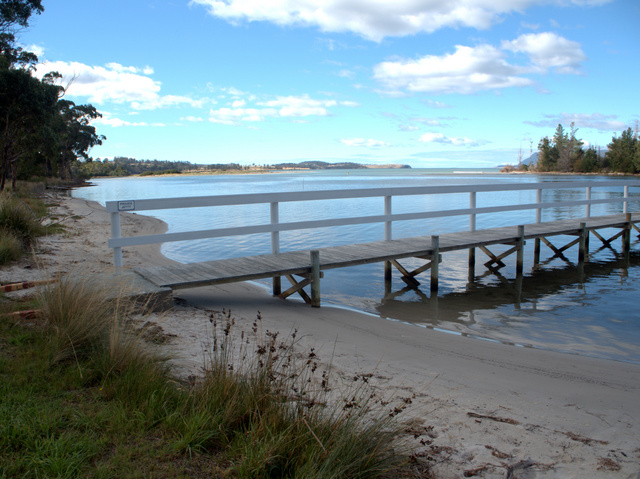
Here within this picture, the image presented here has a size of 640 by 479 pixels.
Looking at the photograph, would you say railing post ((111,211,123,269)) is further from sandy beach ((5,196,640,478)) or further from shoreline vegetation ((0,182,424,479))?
shoreline vegetation ((0,182,424,479))

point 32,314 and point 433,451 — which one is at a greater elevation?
point 32,314

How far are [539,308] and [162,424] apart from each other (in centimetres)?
753

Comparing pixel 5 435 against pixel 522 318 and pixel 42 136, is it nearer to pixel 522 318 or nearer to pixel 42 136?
pixel 522 318

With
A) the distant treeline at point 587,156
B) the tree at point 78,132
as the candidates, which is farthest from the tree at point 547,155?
the tree at point 78,132

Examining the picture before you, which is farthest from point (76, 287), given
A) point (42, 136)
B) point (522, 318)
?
point (42, 136)

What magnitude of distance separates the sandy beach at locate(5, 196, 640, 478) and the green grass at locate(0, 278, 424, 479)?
43 cm

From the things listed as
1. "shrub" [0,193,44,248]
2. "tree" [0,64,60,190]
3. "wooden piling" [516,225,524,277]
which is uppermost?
"tree" [0,64,60,190]

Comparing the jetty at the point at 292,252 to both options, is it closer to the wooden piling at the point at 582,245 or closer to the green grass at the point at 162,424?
the wooden piling at the point at 582,245

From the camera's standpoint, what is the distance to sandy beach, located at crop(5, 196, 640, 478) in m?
3.10

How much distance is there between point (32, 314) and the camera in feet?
15.5

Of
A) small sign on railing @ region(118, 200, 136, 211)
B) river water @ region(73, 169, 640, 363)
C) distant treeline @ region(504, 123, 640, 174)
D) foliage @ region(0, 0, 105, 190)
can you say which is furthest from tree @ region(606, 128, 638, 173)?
small sign on railing @ region(118, 200, 136, 211)

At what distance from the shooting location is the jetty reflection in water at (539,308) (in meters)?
6.68

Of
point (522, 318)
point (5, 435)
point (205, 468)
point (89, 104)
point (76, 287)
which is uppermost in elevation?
point (89, 104)

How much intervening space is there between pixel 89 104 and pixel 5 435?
70096 millimetres
